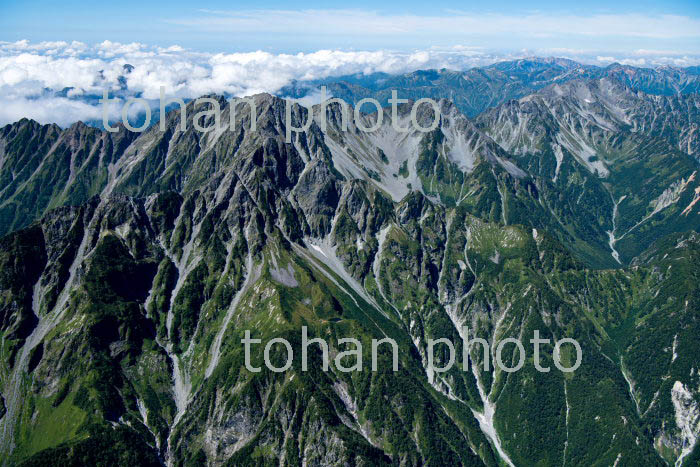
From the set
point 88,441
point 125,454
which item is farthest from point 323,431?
point 88,441

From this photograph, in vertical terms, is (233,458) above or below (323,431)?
below

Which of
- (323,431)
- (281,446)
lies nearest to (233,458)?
(281,446)

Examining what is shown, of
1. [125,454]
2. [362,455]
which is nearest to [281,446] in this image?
[362,455]

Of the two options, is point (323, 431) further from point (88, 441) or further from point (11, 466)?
point (11, 466)

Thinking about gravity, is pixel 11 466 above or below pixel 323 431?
below

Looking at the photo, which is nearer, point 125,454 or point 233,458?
point 125,454

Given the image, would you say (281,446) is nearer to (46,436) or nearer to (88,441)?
(88,441)

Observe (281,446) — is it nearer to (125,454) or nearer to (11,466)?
(125,454)
